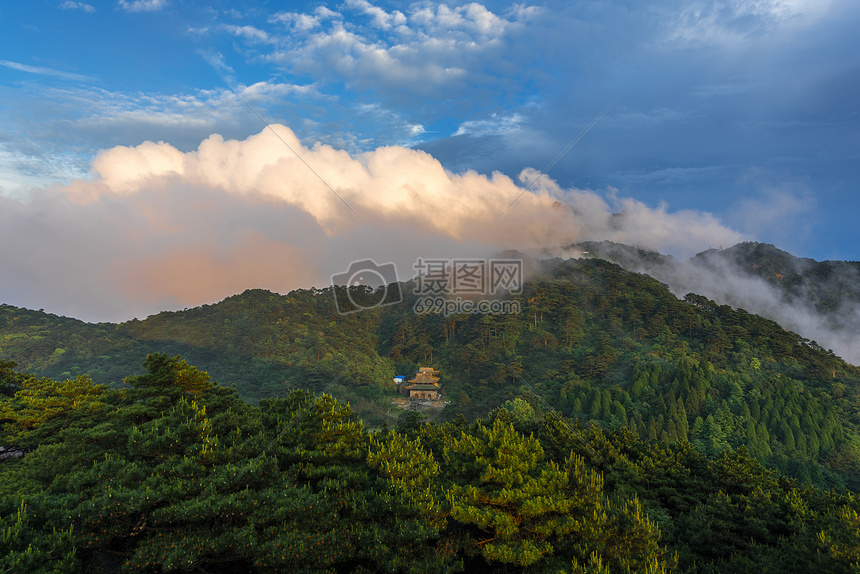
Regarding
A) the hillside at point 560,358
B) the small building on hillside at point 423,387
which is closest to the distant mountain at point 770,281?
the hillside at point 560,358

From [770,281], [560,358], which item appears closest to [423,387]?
[560,358]

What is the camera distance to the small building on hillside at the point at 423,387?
50.1 m

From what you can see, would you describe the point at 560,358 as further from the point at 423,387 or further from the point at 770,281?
the point at 770,281

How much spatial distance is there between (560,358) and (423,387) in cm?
1686

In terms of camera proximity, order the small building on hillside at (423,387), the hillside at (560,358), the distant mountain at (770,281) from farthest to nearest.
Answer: the distant mountain at (770,281) < the small building on hillside at (423,387) < the hillside at (560,358)

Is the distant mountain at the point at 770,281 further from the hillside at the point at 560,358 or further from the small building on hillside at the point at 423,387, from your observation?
the small building on hillside at the point at 423,387

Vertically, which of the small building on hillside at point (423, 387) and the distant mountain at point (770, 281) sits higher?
the distant mountain at point (770, 281)

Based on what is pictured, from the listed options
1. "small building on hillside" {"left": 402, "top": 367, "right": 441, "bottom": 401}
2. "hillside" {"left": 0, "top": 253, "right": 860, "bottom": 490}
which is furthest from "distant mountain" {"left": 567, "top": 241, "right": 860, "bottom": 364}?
"small building on hillside" {"left": 402, "top": 367, "right": 441, "bottom": 401}

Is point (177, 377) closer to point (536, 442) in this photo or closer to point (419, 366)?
point (536, 442)

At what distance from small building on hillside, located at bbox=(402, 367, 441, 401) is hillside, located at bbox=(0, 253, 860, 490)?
1.81m

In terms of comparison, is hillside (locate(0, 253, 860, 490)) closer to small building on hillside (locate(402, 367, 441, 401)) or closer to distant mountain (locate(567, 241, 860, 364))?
small building on hillside (locate(402, 367, 441, 401))

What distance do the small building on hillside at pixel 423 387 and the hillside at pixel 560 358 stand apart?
5.94 ft

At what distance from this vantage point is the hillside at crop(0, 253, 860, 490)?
113 ft

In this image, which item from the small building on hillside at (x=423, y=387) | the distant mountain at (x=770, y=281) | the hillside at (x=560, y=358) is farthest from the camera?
the distant mountain at (x=770, y=281)
